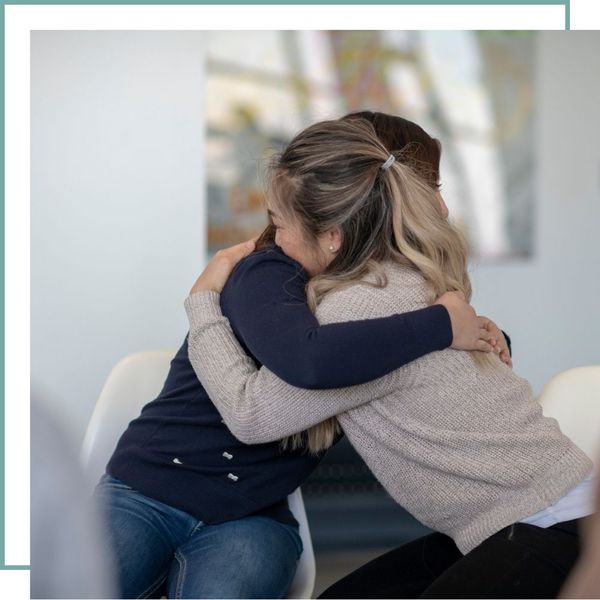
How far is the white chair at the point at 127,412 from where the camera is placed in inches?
60.3

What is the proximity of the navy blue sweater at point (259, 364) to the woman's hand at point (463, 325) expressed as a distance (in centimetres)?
2

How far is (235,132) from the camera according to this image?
121 inches

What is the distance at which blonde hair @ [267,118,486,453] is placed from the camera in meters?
1.27

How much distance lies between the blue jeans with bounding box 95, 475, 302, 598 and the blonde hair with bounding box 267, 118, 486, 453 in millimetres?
164

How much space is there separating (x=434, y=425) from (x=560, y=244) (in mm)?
2209

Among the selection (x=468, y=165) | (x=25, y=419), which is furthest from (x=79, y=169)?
(x=25, y=419)

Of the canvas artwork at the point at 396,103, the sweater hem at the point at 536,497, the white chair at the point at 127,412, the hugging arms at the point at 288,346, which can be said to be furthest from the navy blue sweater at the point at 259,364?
the canvas artwork at the point at 396,103

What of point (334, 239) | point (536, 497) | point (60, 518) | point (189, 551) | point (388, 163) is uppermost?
point (388, 163)

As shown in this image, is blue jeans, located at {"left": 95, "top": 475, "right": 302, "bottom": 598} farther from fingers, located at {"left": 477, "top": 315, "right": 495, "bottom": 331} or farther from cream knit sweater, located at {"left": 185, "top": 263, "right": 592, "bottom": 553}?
fingers, located at {"left": 477, "top": 315, "right": 495, "bottom": 331}

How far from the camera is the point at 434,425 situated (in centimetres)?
121

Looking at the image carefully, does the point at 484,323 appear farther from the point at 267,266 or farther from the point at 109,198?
the point at 109,198

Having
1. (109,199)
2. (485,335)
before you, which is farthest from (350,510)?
(485,335)

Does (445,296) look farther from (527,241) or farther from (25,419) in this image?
(527,241)

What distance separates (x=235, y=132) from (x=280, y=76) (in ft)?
0.78
